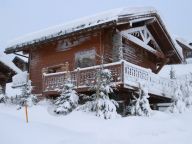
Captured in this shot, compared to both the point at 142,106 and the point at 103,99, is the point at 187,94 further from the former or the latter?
the point at 103,99

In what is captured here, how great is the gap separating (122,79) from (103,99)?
1.40 meters

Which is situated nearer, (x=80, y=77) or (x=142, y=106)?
(x=142, y=106)

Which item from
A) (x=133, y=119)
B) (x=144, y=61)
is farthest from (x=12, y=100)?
(x=133, y=119)

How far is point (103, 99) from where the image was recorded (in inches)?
513

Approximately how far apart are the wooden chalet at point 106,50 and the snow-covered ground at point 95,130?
2441 mm

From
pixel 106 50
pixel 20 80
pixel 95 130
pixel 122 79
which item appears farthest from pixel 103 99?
pixel 20 80

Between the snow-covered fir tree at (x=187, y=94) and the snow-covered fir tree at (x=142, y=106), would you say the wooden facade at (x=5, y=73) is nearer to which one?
the snow-covered fir tree at (x=187, y=94)

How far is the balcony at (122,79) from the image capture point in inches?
552

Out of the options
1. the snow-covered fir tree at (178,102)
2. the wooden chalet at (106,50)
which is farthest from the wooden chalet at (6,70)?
the snow-covered fir tree at (178,102)

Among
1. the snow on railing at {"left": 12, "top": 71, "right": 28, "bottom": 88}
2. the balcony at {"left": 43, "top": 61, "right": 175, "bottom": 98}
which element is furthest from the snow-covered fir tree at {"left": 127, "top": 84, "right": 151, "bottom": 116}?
the snow on railing at {"left": 12, "top": 71, "right": 28, "bottom": 88}

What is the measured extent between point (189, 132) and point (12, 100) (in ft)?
41.6

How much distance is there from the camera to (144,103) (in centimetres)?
1325

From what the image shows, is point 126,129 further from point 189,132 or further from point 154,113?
point 154,113

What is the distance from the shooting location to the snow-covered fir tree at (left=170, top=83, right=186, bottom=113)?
15.1 m
